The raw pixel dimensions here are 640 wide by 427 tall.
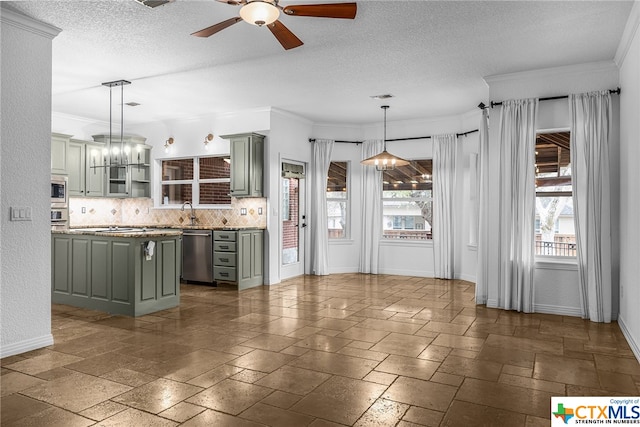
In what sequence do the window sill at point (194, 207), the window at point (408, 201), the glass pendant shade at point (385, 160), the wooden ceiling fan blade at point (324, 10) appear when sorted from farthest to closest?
the window at point (408, 201)
the window sill at point (194, 207)
the glass pendant shade at point (385, 160)
the wooden ceiling fan blade at point (324, 10)

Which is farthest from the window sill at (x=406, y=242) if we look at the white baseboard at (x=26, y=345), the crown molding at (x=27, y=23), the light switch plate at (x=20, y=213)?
the crown molding at (x=27, y=23)

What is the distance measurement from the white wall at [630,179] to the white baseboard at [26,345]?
4.97 m

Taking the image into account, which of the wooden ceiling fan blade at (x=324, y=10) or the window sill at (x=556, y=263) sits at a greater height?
the wooden ceiling fan blade at (x=324, y=10)

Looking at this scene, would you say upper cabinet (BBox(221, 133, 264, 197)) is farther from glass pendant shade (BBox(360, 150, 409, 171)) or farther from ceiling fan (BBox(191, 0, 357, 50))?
ceiling fan (BBox(191, 0, 357, 50))

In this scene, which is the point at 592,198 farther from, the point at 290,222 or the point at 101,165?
the point at 101,165

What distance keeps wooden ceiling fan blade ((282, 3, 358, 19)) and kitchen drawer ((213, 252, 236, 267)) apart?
4475 millimetres

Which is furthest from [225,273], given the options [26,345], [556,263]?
[556,263]

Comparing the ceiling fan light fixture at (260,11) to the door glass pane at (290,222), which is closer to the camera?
the ceiling fan light fixture at (260,11)

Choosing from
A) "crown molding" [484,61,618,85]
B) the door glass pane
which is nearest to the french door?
the door glass pane

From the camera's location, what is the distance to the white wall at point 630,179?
385cm

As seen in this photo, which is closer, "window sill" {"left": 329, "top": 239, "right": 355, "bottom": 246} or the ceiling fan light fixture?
the ceiling fan light fixture

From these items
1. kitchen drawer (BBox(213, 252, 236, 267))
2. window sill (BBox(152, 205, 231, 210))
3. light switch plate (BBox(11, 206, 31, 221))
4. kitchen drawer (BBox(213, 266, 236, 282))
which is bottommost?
kitchen drawer (BBox(213, 266, 236, 282))

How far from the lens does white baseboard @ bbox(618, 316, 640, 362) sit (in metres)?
3.74

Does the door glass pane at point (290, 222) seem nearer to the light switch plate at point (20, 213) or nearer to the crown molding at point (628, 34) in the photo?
the light switch plate at point (20, 213)
